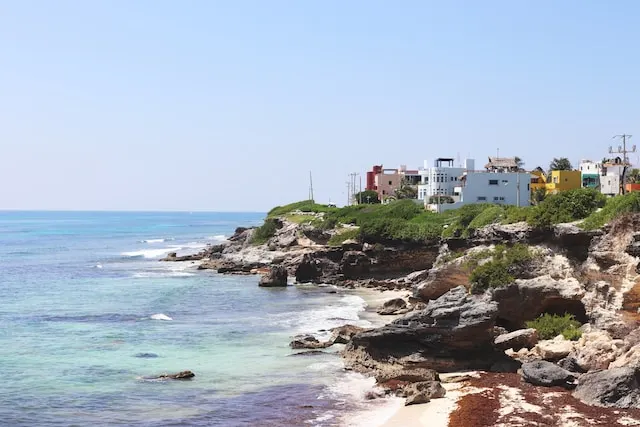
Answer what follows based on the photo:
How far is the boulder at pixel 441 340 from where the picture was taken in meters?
27.2

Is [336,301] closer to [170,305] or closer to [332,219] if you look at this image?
[170,305]

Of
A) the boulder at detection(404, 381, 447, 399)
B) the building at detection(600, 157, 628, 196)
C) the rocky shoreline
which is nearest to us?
the boulder at detection(404, 381, 447, 399)

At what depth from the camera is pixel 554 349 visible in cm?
2741

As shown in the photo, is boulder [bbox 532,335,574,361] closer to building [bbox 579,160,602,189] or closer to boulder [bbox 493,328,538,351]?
boulder [bbox 493,328,538,351]

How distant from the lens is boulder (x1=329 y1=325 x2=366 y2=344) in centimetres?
3356

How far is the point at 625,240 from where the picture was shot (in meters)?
29.1

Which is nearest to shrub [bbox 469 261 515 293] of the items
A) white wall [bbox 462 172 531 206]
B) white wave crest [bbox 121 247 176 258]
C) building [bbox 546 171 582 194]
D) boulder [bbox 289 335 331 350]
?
boulder [bbox 289 335 331 350]

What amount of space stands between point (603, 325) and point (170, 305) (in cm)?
2915

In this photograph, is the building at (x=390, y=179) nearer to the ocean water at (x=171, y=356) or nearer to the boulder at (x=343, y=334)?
the ocean water at (x=171, y=356)

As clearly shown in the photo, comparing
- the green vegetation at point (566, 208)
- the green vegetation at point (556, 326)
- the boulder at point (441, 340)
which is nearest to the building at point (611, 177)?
the green vegetation at point (566, 208)

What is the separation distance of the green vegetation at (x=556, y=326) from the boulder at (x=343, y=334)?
325 inches

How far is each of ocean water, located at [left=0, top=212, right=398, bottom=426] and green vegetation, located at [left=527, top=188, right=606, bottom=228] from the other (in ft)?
38.6

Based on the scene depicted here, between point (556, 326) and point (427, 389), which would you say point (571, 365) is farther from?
point (427, 389)

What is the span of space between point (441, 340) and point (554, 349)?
14.2 feet
